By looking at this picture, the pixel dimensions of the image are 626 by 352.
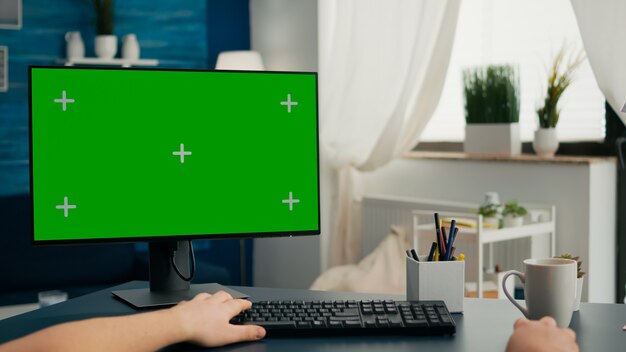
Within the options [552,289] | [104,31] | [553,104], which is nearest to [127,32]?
[104,31]

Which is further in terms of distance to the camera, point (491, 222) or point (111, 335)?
point (491, 222)

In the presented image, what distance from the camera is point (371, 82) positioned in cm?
389

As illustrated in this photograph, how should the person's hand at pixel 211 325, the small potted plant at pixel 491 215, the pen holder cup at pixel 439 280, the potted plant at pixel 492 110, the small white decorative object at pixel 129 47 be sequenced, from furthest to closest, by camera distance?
the small white decorative object at pixel 129 47 < the potted plant at pixel 492 110 < the small potted plant at pixel 491 215 < the pen holder cup at pixel 439 280 < the person's hand at pixel 211 325

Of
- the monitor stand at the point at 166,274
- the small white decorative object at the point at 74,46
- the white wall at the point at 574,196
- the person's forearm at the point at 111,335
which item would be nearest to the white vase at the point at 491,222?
the white wall at the point at 574,196

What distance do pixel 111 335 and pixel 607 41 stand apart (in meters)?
2.37

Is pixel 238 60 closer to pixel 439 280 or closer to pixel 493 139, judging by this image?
pixel 493 139

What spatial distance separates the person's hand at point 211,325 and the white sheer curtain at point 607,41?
2.09 metres

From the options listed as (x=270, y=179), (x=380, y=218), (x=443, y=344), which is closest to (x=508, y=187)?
(x=380, y=218)

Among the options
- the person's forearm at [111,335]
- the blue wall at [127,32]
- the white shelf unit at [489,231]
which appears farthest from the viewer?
the blue wall at [127,32]

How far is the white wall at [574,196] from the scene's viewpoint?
3291 millimetres

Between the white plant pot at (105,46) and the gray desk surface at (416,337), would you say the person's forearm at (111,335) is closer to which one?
the gray desk surface at (416,337)

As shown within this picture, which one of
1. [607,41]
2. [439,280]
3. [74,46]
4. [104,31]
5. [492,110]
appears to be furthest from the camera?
[104,31]

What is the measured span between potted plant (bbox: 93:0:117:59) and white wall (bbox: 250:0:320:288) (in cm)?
90

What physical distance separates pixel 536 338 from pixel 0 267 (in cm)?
317
